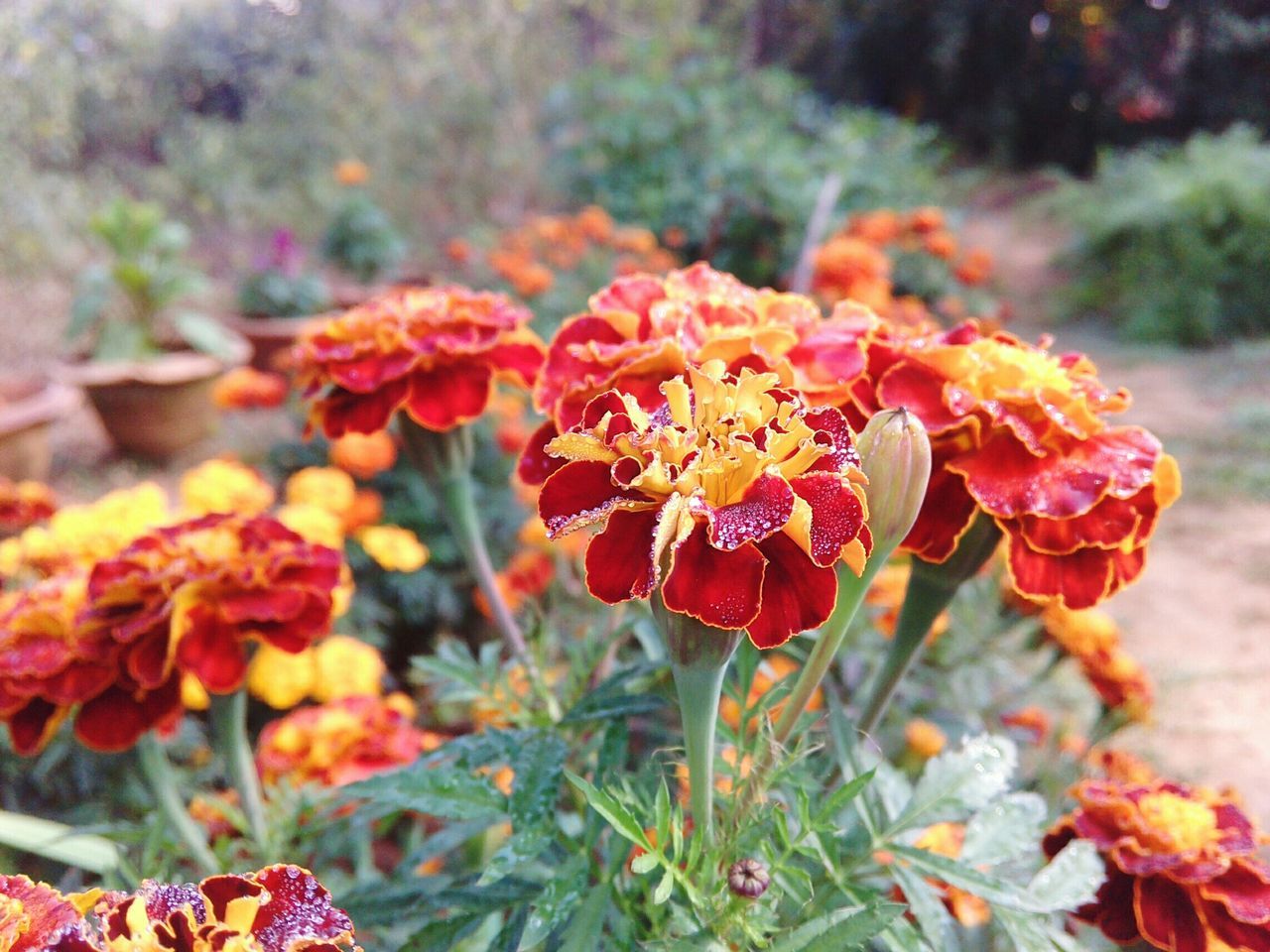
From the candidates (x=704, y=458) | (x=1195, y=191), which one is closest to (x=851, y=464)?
(x=704, y=458)

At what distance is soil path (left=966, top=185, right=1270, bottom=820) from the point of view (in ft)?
6.27

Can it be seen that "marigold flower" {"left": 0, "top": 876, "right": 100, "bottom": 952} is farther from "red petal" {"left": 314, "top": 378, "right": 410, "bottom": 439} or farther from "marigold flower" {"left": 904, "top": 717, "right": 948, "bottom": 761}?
"marigold flower" {"left": 904, "top": 717, "right": 948, "bottom": 761}

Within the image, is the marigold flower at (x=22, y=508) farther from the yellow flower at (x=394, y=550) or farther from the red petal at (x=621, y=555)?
the red petal at (x=621, y=555)

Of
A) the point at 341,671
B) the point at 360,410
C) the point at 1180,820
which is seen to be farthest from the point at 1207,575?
the point at 360,410

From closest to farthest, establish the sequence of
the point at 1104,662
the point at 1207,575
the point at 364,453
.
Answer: the point at 1104,662
the point at 364,453
the point at 1207,575

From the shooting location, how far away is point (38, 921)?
1.22 ft

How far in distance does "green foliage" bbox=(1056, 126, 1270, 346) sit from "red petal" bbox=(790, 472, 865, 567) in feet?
17.9

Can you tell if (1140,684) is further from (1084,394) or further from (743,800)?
(743,800)

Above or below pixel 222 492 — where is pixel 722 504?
above

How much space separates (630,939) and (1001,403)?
1.26 ft

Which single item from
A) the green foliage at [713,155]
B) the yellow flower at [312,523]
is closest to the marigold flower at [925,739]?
the yellow flower at [312,523]

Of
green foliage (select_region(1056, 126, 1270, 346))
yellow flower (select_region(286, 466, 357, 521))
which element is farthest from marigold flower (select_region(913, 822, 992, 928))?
green foliage (select_region(1056, 126, 1270, 346))

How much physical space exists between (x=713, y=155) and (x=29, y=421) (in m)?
3.24

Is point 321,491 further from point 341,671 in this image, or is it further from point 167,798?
point 167,798
